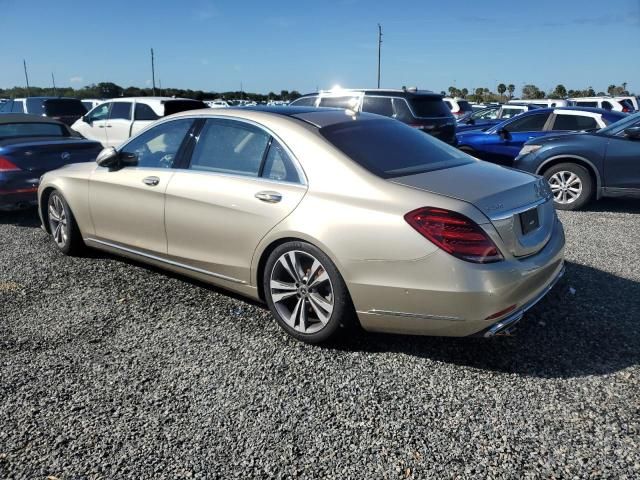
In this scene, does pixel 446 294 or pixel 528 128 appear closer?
pixel 446 294

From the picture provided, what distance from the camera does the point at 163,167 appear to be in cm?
430

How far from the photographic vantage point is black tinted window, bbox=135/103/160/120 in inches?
472

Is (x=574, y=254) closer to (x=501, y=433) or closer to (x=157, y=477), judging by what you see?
(x=501, y=433)

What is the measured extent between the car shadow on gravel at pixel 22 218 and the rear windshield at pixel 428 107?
22.0ft

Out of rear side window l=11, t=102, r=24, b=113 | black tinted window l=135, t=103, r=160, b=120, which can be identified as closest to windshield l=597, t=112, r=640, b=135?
black tinted window l=135, t=103, r=160, b=120

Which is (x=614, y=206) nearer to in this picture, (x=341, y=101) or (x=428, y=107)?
(x=428, y=107)

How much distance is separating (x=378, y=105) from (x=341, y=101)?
817 mm

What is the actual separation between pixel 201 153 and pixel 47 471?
2.44 m

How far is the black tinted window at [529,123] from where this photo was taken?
380 inches

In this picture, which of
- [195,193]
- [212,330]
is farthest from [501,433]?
[195,193]

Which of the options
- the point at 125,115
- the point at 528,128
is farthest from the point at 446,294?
the point at 125,115

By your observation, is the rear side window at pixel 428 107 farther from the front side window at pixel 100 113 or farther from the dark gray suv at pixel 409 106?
the front side window at pixel 100 113

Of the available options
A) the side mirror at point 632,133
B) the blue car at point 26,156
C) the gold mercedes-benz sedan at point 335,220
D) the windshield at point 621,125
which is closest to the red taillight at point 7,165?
the blue car at point 26,156

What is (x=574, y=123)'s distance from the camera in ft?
30.5
